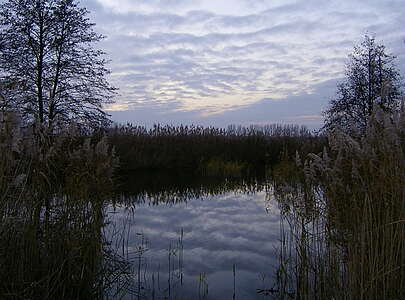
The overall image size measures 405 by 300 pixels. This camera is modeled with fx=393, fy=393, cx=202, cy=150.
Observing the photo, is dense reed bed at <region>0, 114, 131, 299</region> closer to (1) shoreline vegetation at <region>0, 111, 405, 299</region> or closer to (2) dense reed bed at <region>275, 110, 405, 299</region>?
(1) shoreline vegetation at <region>0, 111, 405, 299</region>

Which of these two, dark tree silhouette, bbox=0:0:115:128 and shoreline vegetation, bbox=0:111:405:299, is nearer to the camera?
shoreline vegetation, bbox=0:111:405:299

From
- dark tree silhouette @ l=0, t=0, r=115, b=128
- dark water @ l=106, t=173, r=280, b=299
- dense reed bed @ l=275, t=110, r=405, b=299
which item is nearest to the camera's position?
dense reed bed @ l=275, t=110, r=405, b=299

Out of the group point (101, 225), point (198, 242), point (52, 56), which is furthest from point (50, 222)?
point (52, 56)

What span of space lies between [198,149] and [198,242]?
1371 cm

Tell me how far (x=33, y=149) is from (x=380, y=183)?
2922 mm

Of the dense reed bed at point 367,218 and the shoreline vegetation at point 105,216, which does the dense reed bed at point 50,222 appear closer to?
the shoreline vegetation at point 105,216

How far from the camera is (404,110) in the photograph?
3279mm

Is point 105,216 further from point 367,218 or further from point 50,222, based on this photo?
point 367,218

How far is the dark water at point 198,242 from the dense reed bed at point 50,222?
0.68m

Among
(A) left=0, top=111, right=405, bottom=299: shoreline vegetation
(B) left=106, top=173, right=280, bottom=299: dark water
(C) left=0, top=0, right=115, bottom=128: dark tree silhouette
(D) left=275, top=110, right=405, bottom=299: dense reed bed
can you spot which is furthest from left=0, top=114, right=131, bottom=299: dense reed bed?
(C) left=0, top=0, right=115, bottom=128: dark tree silhouette

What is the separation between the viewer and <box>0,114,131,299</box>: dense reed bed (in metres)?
3.08

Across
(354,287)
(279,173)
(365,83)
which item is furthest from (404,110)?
(365,83)

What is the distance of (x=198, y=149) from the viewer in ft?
65.8

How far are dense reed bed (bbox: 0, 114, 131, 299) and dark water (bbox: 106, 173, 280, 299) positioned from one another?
676 millimetres
